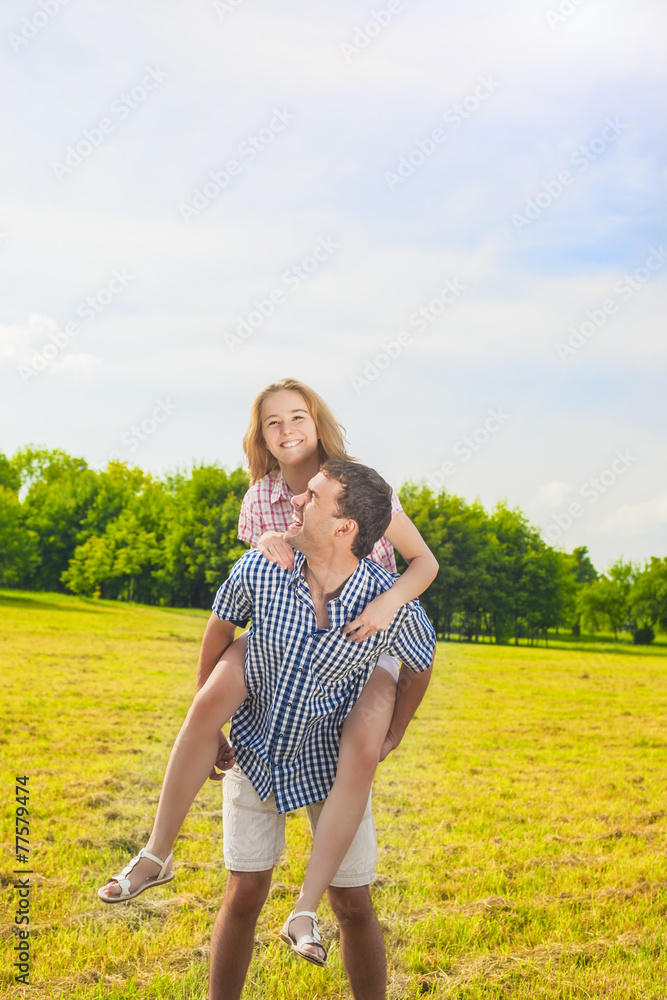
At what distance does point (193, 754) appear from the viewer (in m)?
2.47

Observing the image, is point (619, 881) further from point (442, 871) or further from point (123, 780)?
point (123, 780)

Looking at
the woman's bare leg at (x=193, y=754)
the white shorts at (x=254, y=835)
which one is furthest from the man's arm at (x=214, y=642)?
the white shorts at (x=254, y=835)

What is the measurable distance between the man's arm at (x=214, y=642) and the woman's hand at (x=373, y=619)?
43 centimetres

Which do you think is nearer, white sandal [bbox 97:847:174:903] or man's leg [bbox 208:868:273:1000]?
white sandal [bbox 97:847:174:903]

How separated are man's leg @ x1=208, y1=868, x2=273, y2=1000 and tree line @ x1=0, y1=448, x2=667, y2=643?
88.4 feet

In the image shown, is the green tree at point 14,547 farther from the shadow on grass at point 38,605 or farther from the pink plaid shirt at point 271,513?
the pink plaid shirt at point 271,513

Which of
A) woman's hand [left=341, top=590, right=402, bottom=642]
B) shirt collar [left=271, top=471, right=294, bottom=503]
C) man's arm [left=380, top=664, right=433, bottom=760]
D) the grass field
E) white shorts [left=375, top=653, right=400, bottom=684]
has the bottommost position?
the grass field

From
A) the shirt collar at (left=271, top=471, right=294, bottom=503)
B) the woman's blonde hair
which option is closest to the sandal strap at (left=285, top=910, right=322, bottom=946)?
the shirt collar at (left=271, top=471, right=294, bottom=503)

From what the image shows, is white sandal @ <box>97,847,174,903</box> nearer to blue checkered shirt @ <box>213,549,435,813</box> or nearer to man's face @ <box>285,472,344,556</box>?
blue checkered shirt @ <box>213,549,435,813</box>

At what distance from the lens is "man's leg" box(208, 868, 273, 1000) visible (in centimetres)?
276

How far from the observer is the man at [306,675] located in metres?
2.49

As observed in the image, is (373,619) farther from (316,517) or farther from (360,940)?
(360,940)

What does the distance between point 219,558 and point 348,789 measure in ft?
100

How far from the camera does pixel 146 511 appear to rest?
3903 centimetres
